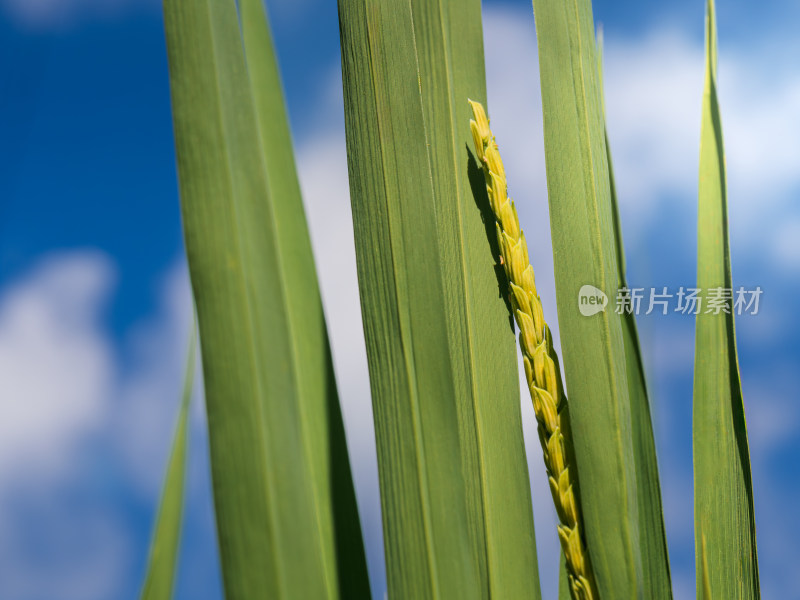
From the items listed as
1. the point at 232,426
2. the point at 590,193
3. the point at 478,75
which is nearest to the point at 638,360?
the point at 590,193

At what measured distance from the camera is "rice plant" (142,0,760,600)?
306mm

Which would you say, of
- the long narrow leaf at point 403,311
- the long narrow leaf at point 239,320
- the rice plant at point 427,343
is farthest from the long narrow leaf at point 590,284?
the long narrow leaf at point 239,320

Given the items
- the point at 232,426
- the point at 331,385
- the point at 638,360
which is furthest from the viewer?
the point at 638,360

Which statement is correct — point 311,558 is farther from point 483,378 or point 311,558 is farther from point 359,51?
point 359,51

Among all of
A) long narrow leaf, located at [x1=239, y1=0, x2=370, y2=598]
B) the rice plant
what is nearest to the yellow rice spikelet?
the rice plant

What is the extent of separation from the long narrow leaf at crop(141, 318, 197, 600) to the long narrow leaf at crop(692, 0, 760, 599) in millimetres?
438

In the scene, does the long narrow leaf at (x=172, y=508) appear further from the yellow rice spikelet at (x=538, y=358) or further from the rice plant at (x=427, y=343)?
the yellow rice spikelet at (x=538, y=358)

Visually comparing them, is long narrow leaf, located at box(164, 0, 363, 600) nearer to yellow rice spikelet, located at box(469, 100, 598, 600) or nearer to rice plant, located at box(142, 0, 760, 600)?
rice plant, located at box(142, 0, 760, 600)

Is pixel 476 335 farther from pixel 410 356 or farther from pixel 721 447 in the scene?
pixel 721 447

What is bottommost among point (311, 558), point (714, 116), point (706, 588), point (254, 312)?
point (706, 588)

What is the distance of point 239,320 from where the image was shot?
11.9 inches

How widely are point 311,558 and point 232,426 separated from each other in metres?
0.08

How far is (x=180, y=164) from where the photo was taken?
31 centimetres

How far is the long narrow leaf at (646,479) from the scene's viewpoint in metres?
0.51
